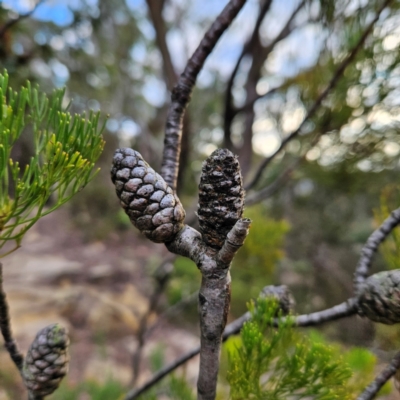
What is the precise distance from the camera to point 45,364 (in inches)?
12.8

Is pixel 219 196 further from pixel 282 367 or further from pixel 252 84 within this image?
pixel 252 84

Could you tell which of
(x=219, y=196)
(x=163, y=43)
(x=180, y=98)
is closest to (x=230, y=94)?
(x=163, y=43)

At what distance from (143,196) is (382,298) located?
0.81ft

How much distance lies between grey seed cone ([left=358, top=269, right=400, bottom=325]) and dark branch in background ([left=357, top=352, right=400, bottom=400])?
0.12ft

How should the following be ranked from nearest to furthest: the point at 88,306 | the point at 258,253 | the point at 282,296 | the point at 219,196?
the point at 219,196 < the point at 282,296 < the point at 258,253 < the point at 88,306

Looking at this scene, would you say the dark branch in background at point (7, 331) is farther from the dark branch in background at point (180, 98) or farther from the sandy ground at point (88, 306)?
the sandy ground at point (88, 306)

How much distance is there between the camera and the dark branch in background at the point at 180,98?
31cm

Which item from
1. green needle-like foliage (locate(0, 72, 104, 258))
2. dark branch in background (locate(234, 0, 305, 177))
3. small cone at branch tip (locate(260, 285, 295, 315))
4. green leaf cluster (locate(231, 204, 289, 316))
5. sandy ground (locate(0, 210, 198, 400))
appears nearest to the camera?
green needle-like foliage (locate(0, 72, 104, 258))

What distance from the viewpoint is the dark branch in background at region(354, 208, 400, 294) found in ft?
1.09

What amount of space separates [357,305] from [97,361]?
215cm

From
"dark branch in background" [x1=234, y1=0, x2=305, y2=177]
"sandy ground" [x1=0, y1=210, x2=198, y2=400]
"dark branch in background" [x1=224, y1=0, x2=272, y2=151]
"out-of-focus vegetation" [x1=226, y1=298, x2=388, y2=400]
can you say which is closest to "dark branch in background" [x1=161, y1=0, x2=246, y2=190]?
"out-of-focus vegetation" [x1=226, y1=298, x2=388, y2=400]

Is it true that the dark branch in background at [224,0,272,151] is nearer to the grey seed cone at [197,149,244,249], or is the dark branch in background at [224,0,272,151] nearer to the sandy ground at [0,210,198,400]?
the grey seed cone at [197,149,244,249]

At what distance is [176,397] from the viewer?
604 mm

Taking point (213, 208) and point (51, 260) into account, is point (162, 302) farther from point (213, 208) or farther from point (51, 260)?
point (213, 208)
